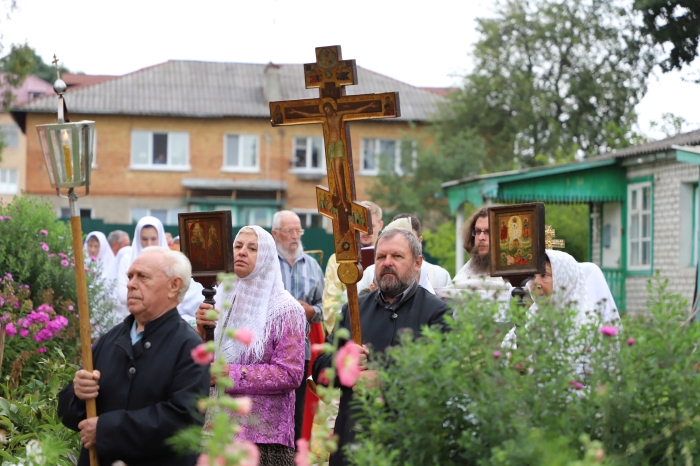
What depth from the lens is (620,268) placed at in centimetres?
2131

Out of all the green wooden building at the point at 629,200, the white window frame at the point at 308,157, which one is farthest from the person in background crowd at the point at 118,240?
the white window frame at the point at 308,157

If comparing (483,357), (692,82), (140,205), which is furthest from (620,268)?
(140,205)

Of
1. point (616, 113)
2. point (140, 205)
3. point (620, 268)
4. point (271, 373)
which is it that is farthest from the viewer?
point (616, 113)

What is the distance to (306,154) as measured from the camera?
39531 millimetres

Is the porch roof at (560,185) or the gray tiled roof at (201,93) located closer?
the porch roof at (560,185)

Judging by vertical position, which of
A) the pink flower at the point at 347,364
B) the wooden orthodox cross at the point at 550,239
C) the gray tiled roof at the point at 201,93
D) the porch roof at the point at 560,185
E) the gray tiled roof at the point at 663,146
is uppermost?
the gray tiled roof at the point at 201,93

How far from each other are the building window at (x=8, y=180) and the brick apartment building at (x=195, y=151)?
29.1m

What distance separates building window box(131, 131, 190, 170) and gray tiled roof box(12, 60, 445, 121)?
3.16 feet

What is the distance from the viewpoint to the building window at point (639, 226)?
20.1 m

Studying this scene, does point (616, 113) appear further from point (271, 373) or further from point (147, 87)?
point (271, 373)

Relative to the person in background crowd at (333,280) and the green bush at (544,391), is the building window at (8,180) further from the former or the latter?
the green bush at (544,391)

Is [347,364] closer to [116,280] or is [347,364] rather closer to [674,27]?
[116,280]

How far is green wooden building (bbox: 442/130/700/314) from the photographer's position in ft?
61.7

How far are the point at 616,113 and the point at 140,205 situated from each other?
62.2 feet
